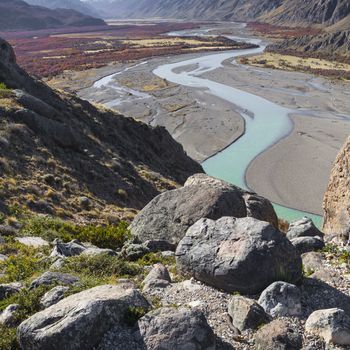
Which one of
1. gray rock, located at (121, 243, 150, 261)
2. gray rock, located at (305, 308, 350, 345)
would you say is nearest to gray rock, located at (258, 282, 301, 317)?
gray rock, located at (305, 308, 350, 345)

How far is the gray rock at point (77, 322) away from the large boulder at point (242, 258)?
2.35m

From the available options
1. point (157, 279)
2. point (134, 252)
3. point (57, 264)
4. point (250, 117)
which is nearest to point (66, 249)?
point (57, 264)

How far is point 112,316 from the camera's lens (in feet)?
27.7

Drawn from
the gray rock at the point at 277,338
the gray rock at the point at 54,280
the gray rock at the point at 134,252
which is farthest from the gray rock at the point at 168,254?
the gray rock at the point at 277,338

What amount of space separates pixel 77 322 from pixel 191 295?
3.09 metres

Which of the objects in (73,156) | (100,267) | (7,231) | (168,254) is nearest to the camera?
(100,267)

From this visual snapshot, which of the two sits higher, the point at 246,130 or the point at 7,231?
the point at 7,231

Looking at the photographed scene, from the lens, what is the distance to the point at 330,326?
8781 mm

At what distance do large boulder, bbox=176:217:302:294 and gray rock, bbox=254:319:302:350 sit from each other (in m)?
1.64

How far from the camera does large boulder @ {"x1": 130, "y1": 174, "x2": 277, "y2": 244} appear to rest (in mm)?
16328

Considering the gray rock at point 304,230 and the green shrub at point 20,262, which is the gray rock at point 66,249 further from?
the gray rock at point 304,230

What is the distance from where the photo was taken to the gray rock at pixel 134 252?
14117mm

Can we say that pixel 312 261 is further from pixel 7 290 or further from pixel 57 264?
pixel 7 290

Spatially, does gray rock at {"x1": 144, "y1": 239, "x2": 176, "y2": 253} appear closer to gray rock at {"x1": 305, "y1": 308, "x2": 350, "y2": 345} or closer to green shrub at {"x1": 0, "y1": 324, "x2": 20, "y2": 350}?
green shrub at {"x1": 0, "y1": 324, "x2": 20, "y2": 350}
